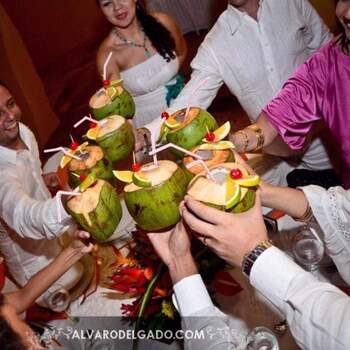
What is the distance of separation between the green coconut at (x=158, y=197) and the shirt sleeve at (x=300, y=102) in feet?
2.67

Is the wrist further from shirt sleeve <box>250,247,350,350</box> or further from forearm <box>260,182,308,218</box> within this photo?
forearm <box>260,182,308,218</box>

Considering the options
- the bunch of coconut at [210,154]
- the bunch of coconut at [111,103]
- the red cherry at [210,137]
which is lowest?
the bunch of coconut at [210,154]

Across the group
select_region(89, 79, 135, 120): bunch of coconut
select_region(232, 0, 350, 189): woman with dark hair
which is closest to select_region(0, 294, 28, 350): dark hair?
select_region(89, 79, 135, 120): bunch of coconut

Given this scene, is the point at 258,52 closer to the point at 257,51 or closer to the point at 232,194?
the point at 257,51

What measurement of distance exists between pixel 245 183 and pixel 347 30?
2.87 feet

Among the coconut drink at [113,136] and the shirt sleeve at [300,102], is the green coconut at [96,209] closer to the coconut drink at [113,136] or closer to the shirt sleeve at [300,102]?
the coconut drink at [113,136]

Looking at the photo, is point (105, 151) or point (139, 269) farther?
point (105, 151)

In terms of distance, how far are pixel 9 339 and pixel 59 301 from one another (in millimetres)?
661

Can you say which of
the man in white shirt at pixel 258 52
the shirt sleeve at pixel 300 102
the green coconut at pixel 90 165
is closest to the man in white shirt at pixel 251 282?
the green coconut at pixel 90 165

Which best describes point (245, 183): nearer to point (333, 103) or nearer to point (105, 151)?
point (105, 151)

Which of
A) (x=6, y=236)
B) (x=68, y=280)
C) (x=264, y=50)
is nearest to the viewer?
(x=68, y=280)

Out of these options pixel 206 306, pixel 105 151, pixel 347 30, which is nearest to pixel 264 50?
pixel 347 30

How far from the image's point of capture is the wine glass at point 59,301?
1.53 meters

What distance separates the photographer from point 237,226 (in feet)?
3.30
